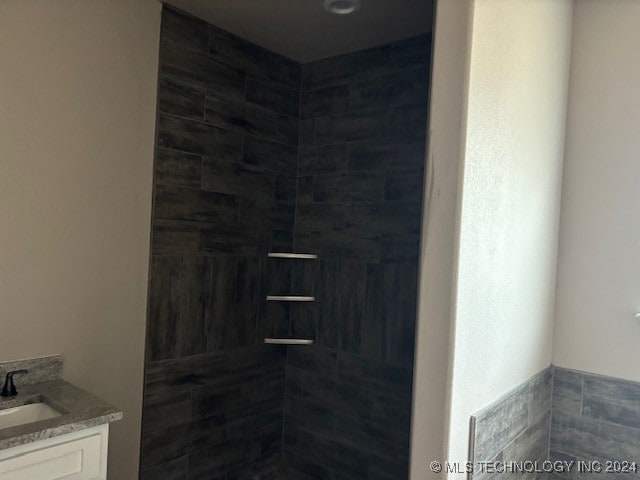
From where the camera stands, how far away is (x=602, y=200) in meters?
2.34

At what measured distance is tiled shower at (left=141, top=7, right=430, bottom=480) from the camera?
2555mm

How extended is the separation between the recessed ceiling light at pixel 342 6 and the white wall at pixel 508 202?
86cm

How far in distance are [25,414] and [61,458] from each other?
32 centimetres

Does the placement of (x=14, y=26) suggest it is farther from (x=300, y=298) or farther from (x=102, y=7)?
(x=300, y=298)

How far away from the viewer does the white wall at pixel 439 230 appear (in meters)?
1.56

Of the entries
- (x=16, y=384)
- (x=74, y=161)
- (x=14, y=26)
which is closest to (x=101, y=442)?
(x=16, y=384)

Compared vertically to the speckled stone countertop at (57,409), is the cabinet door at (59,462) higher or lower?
lower

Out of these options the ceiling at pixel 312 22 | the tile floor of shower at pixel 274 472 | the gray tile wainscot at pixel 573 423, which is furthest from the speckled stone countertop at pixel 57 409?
the ceiling at pixel 312 22

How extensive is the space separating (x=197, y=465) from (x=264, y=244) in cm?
138

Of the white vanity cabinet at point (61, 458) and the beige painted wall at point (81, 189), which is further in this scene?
the beige painted wall at point (81, 189)

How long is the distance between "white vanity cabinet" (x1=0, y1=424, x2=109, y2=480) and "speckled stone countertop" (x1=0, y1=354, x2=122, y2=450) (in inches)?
1.6

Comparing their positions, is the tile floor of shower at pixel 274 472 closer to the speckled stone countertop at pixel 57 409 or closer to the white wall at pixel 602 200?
the speckled stone countertop at pixel 57 409

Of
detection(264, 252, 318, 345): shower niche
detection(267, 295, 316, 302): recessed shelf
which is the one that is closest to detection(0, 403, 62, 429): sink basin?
detection(267, 295, 316, 302): recessed shelf

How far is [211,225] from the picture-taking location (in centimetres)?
273
